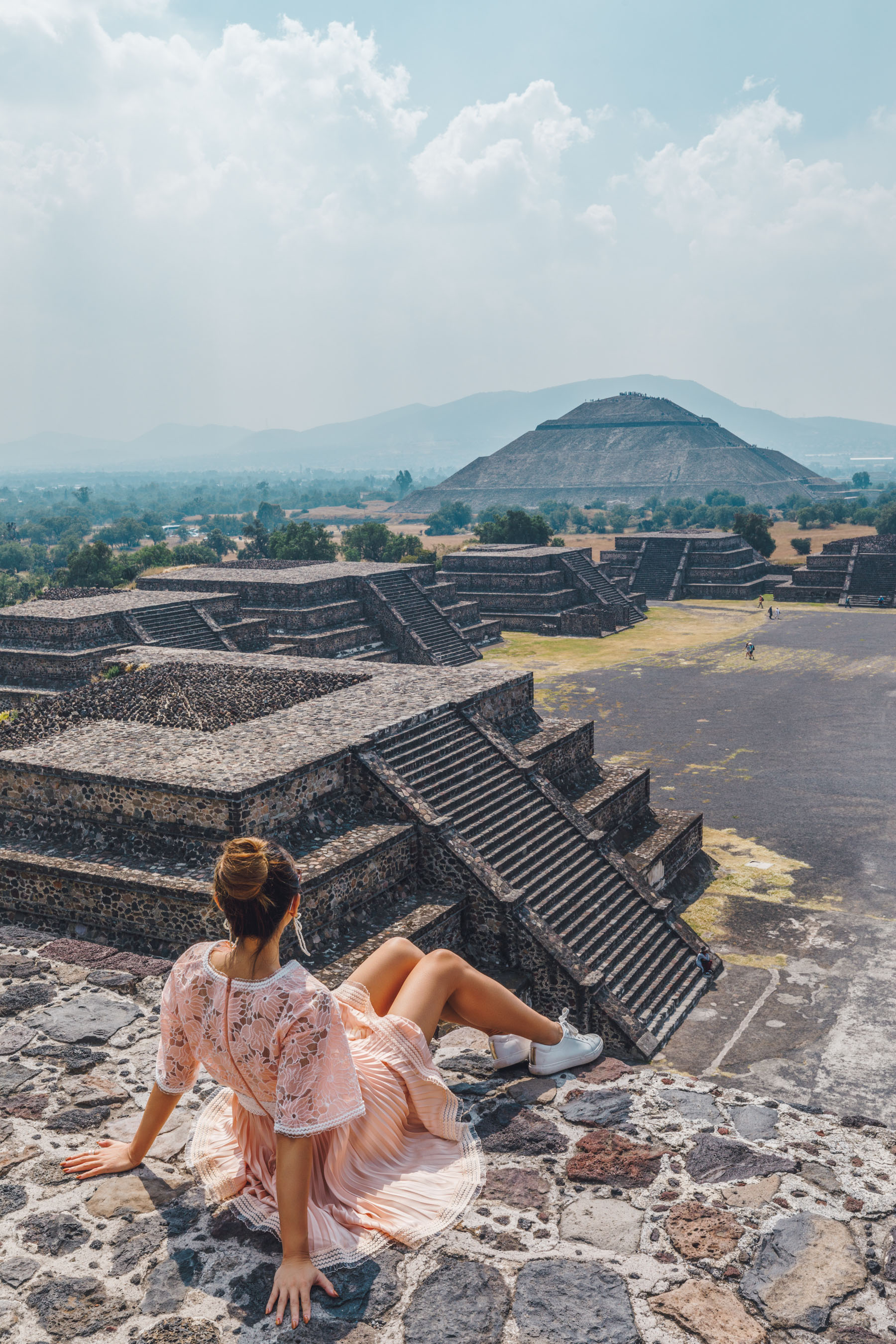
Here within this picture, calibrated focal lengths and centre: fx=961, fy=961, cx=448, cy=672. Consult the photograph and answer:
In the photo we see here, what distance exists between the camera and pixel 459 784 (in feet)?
37.3

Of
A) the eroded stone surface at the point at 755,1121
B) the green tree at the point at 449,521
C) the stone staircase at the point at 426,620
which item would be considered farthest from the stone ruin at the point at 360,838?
the green tree at the point at 449,521

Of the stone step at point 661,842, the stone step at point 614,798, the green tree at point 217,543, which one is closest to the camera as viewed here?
the stone step at point 661,842

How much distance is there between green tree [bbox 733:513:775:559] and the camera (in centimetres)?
5059

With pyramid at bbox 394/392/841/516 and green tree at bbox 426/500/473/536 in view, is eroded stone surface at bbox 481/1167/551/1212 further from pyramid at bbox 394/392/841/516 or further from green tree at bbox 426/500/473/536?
pyramid at bbox 394/392/841/516

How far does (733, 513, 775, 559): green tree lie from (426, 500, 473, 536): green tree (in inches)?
2109

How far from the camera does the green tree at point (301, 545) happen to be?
46406mm

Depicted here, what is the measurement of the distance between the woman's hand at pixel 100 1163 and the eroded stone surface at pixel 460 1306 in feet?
4.87

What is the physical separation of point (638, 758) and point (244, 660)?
807 cm

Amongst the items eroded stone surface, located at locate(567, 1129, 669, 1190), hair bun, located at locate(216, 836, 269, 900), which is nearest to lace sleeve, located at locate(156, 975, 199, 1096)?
hair bun, located at locate(216, 836, 269, 900)

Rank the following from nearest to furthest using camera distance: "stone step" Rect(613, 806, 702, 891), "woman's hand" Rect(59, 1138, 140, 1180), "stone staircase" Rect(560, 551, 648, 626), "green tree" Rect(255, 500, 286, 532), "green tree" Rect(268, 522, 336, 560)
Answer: "woman's hand" Rect(59, 1138, 140, 1180) < "stone step" Rect(613, 806, 702, 891) < "stone staircase" Rect(560, 551, 648, 626) < "green tree" Rect(268, 522, 336, 560) < "green tree" Rect(255, 500, 286, 532)

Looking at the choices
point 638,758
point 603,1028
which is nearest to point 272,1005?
point 603,1028

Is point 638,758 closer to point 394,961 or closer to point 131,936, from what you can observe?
point 131,936

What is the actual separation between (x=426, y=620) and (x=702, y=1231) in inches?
983

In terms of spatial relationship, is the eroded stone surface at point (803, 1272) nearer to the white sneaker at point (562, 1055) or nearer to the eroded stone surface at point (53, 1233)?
the white sneaker at point (562, 1055)
